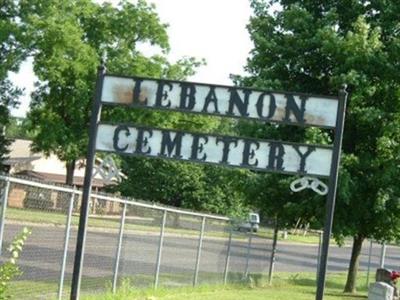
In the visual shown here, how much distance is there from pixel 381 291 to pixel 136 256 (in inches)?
202

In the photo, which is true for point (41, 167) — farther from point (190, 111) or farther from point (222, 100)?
point (222, 100)

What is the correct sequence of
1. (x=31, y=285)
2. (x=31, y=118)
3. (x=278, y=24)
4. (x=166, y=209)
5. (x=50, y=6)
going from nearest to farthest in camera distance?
(x=31, y=285)
(x=166, y=209)
(x=278, y=24)
(x=50, y=6)
(x=31, y=118)

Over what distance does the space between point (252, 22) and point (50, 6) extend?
26.2 m

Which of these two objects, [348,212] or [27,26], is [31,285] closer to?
[348,212]

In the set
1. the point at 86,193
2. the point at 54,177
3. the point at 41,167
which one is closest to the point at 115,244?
the point at 86,193

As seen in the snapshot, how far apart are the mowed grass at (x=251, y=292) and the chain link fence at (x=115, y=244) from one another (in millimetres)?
364

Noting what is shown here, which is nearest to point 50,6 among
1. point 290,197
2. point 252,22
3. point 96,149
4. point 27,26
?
point 27,26

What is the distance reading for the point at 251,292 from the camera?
685 inches

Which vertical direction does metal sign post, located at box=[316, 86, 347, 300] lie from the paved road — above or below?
above

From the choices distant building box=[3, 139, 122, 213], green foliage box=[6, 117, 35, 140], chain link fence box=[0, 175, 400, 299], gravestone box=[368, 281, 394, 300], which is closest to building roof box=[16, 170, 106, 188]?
distant building box=[3, 139, 122, 213]

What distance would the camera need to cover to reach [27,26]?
45094 millimetres

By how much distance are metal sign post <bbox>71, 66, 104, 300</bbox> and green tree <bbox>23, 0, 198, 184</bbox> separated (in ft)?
114

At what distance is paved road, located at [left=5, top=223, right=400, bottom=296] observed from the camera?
12688 mm

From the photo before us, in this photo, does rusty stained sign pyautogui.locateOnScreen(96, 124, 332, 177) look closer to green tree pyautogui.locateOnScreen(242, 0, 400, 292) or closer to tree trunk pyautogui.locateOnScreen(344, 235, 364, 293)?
green tree pyautogui.locateOnScreen(242, 0, 400, 292)
